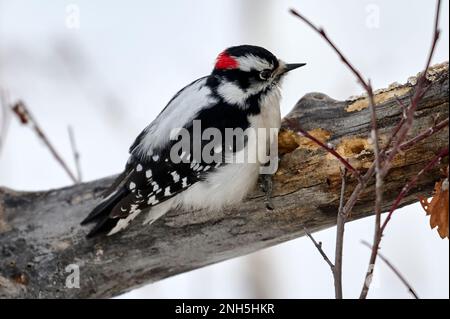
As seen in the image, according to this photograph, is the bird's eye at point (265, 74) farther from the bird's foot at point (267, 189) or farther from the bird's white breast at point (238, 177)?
the bird's foot at point (267, 189)

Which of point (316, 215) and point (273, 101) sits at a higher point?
point (273, 101)

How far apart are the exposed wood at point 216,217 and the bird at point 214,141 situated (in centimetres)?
12

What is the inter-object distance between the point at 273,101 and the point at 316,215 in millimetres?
579

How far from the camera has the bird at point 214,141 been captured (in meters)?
3.14

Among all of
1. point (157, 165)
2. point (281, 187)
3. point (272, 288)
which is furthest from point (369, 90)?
point (272, 288)

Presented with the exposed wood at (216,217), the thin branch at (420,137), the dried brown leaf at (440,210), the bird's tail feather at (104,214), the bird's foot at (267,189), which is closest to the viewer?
the thin branch at (420,137)

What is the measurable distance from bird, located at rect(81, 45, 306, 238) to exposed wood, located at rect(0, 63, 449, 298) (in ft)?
0.38

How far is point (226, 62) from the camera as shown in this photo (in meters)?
3.22

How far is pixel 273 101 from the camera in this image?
3244 mm

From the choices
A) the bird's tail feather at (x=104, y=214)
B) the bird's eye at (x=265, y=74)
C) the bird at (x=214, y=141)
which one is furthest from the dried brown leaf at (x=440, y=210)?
the bird's tail feather at (x=104, y=214)

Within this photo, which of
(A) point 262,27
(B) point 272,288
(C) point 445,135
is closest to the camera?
(C) point 445,135

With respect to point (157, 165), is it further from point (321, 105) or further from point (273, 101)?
point (321, 105)

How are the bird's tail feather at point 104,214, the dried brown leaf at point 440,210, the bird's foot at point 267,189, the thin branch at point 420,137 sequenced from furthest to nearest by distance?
the bird's tail feather at point 104,214 < the bird's foot at point 267,189 < the dried brown leaf at point 440,210 < the thin branch at point 420,137

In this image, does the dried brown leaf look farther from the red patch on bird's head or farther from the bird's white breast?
the red patch on bird's head
